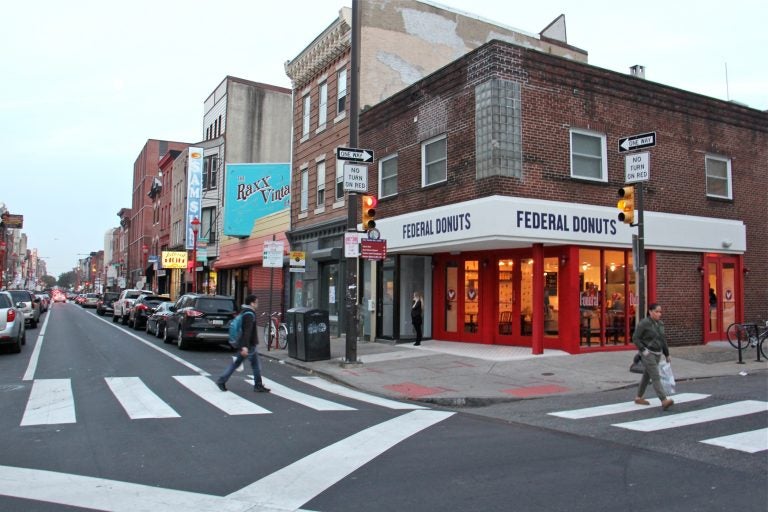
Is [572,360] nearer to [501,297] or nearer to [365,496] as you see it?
[501,297]

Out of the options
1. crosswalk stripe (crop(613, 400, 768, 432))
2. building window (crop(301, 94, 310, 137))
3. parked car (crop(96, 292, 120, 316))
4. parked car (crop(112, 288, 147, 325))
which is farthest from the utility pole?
parked car (crop(96, 292, 120, 316))

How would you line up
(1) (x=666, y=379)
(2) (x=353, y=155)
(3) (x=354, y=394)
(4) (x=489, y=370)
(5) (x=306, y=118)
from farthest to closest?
(5) (x=306, y=118) < (2) (x=353, y=155) < (4) (x=489, y=370) < (3) (x=354, y=394) < (1) (x=666, y=379)

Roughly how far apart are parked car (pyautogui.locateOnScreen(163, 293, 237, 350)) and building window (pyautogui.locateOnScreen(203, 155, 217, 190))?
67.9 ft

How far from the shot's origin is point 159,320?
71.2 ft

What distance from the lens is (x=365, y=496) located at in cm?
514

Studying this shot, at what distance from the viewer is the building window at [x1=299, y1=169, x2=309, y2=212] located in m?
25.2

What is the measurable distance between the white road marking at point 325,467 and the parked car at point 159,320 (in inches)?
561

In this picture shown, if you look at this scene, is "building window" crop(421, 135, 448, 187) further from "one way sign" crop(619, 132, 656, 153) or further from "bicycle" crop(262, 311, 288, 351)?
"bicycle" crop(262, 311, 288, 351)

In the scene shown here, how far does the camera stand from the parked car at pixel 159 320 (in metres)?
21.0

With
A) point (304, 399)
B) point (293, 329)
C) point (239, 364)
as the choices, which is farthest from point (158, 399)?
point (293, 329)

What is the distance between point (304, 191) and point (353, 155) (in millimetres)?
11823

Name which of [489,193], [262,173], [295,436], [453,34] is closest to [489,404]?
[295,436]

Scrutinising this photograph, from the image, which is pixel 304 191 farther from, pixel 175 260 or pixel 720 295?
pixel 175 260

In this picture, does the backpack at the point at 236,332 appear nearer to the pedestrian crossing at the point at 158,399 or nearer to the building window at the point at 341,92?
the pedestrian crossing at the point at 158,399
